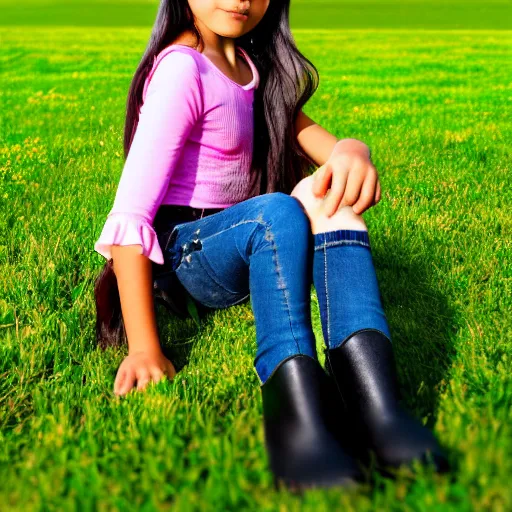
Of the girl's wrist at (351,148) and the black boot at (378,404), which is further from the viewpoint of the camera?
the girl's wrist at (351,148)

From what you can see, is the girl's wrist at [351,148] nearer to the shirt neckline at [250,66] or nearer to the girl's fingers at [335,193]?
the girl's fingers at [335,193]

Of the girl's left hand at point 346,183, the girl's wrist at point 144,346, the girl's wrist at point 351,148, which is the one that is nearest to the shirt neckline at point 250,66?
the girl's wrist at point 351,148

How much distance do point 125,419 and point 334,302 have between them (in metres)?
0.80

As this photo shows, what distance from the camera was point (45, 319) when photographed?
3.16 metres

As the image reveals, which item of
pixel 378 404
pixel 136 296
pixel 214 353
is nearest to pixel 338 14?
pixel 214 353

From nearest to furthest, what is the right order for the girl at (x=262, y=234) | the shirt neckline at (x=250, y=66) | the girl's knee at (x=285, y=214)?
the girl at (x=262, y=234) < the girl's knee at (x=285, y=214) < the shirt neckline at (x=250, y=66)

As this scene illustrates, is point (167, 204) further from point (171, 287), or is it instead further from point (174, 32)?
point (174, 32)

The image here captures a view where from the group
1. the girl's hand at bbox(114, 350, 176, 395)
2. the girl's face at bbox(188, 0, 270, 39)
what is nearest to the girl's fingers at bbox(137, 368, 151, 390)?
the girl's hand at bbox(114, 350, 176, 395)

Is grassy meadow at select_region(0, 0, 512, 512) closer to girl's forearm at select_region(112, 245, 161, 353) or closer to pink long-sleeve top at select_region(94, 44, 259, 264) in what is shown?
girl's forearm at select_region(112, 245, 161, 353)

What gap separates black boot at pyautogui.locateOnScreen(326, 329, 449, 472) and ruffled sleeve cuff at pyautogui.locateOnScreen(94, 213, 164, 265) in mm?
780

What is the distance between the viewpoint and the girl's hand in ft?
8.40

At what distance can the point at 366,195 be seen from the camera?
266 centimetres

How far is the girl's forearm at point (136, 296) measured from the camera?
267 centimetres

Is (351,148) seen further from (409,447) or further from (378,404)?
(409,447)
